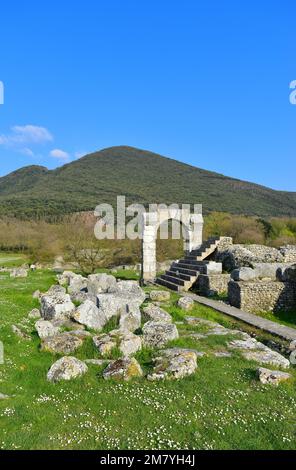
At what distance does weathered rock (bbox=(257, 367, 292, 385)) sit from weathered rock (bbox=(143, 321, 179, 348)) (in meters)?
2.54

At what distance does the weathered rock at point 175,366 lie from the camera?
22.3 feet

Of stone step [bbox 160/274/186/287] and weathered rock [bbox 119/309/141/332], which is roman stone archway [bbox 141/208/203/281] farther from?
weathered rock [bbox 119/309/141/332]

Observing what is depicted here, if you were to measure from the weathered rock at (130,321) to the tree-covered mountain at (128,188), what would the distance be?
74707mm

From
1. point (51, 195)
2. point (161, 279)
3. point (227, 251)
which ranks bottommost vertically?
point (161, 279)

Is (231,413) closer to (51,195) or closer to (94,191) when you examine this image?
(51,195)

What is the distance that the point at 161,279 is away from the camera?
23672mm

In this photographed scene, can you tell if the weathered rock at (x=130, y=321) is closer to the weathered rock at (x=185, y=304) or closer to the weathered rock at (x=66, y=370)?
the weathered rock at (x=66, y=370)

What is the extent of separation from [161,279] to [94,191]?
10112 centimetres

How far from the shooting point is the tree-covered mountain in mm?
103438

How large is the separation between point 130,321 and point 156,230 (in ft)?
53.5

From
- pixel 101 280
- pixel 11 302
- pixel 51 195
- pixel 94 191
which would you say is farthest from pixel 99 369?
pixel 94 191

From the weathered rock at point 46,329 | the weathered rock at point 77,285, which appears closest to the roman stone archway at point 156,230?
the weathered rock at point 77,285

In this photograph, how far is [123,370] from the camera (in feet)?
22.6

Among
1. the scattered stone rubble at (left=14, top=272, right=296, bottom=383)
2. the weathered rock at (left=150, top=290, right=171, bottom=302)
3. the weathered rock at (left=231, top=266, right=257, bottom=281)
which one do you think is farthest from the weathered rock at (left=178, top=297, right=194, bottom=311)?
the weathered rock at (left=231, top=266, right=257, bottom=281)
